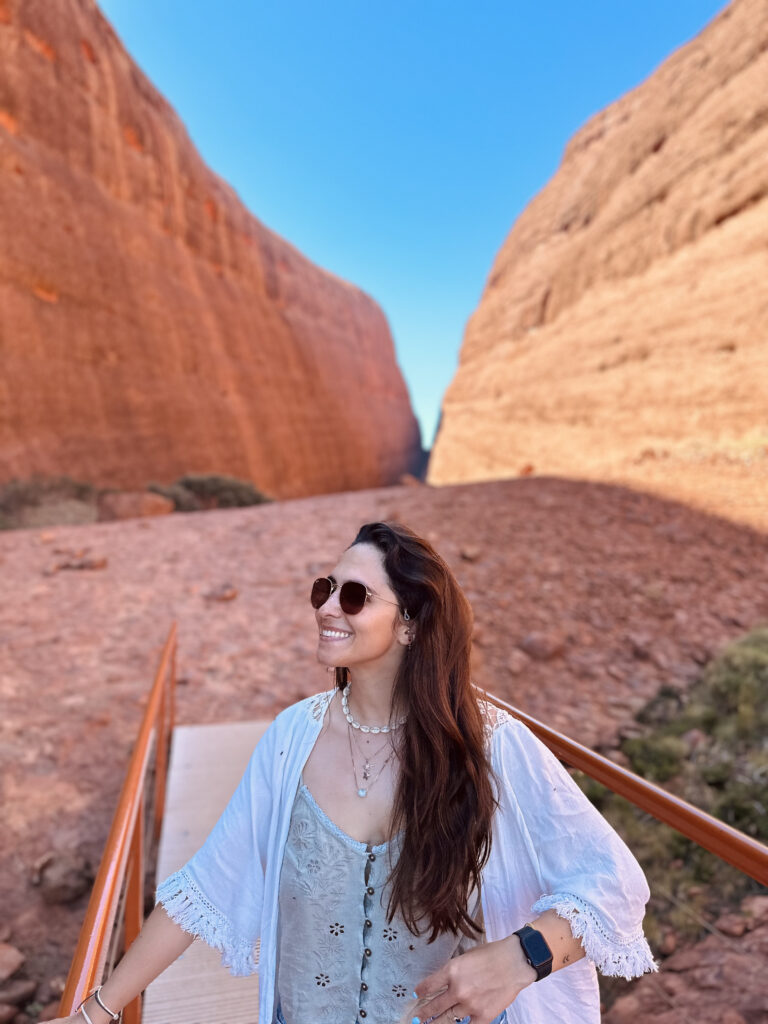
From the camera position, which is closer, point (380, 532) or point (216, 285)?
point (380, 532)

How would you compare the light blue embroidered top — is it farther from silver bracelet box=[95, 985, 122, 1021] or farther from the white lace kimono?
silver bracelet box=[95, 985, 122, 1021]

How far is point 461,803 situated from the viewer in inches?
47.0

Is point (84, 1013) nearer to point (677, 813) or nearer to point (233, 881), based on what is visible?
point (233, 881)

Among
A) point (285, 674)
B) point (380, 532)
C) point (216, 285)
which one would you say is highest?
point (216, 285)

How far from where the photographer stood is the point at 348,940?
4.00 ft

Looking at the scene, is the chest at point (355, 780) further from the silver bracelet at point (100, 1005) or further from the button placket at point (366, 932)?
the silver bracelet at point (100, 1005)

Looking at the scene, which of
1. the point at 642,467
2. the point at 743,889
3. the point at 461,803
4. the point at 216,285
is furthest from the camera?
the point at 216,285

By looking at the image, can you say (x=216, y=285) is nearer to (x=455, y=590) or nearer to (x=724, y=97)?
(x=724, y=97)

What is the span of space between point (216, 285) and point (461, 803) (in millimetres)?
27319

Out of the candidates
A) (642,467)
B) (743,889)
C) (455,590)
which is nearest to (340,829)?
(455,590)

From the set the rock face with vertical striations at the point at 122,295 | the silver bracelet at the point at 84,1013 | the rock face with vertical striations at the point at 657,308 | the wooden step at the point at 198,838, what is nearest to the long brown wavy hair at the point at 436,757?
the silver bracelet at the point at 84,1013

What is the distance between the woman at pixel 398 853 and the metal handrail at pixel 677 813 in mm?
197

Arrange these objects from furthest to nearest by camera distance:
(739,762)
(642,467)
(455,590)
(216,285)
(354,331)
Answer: (354,331) < (216,285) < (642,467) < (739,762) < (455,590)

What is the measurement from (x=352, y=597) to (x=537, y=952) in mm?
666
